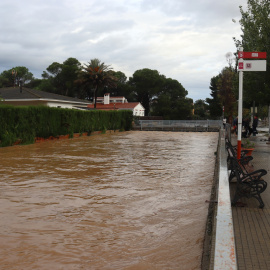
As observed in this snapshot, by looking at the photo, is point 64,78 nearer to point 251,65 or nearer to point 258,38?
point 258,38

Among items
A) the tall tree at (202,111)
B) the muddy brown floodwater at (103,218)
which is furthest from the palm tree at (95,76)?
the muddy brown floodwater at (103,218)

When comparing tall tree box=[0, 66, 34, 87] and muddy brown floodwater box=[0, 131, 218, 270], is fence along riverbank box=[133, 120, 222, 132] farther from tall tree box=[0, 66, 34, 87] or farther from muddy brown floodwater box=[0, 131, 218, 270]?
tall tree box=[0, 66, 34, 87]

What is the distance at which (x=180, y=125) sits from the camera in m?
47.1

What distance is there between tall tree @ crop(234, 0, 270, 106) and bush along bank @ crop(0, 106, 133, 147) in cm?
1314

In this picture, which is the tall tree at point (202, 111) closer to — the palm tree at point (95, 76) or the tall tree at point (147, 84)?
the tall tree at point (147, 84)

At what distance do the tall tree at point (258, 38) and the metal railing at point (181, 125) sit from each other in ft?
89.7

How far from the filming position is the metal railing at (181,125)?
4558cm

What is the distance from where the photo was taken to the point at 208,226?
189 inches

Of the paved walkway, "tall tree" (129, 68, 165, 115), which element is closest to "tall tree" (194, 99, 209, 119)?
"tall tree" (129, 68, 165, 115)

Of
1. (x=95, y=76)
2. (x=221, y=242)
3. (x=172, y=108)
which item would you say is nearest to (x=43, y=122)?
(x=221, y=242)

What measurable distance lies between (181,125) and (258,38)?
3090 cm

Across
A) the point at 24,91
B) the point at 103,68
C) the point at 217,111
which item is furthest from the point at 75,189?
the point at 217,111

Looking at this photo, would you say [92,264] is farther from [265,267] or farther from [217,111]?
[217,111]

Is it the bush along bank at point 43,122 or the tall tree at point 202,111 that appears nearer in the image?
the bush along bank at point 43,122
